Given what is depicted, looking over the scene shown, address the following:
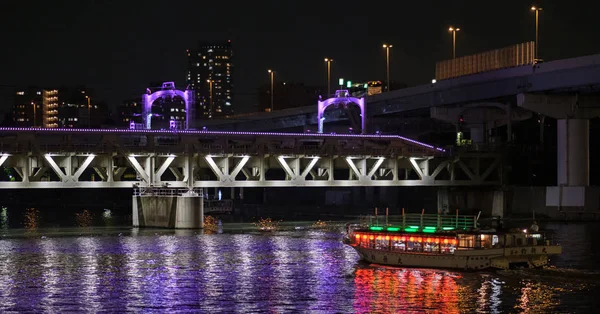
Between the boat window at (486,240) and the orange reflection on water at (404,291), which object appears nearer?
the orange reflection on water at (404,291)

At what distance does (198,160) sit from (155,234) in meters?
14.2

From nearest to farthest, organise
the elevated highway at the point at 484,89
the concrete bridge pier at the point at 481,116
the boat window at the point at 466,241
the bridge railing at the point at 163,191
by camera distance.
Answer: the boat window at the point at 466,241 → the elevated highway at the point at 484,89 → the bridge railing at the point at 163,191 → the concrete bridge pier at the point at 481,116

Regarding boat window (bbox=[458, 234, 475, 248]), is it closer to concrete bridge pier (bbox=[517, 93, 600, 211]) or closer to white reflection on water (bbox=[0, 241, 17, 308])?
white reflection on water (bbox=[0, 241, 17, 308])

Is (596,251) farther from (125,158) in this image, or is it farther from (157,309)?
(125,158)

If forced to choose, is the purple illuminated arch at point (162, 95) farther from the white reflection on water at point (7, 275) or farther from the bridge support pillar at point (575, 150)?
the bridge support pillar at point (575, 150)

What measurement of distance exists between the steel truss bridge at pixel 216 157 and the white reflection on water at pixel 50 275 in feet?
39.7

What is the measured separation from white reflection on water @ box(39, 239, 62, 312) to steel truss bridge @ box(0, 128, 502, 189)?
1211 cm

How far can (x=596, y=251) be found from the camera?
8300 cm

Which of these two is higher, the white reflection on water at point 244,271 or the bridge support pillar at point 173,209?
the bridge support pillar at point 173,209

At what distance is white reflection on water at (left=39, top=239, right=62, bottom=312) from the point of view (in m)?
56.9

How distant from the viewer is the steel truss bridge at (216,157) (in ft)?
335

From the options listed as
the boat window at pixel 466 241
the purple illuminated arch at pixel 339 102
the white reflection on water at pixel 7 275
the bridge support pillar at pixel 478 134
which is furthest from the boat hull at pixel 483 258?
the bridge support pillar at pixel 478 134

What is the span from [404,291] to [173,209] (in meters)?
51.6

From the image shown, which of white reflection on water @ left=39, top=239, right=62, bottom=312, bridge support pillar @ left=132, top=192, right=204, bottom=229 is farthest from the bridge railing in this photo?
white reflection on water @ left=39, top=239, right=62, bottom=312
